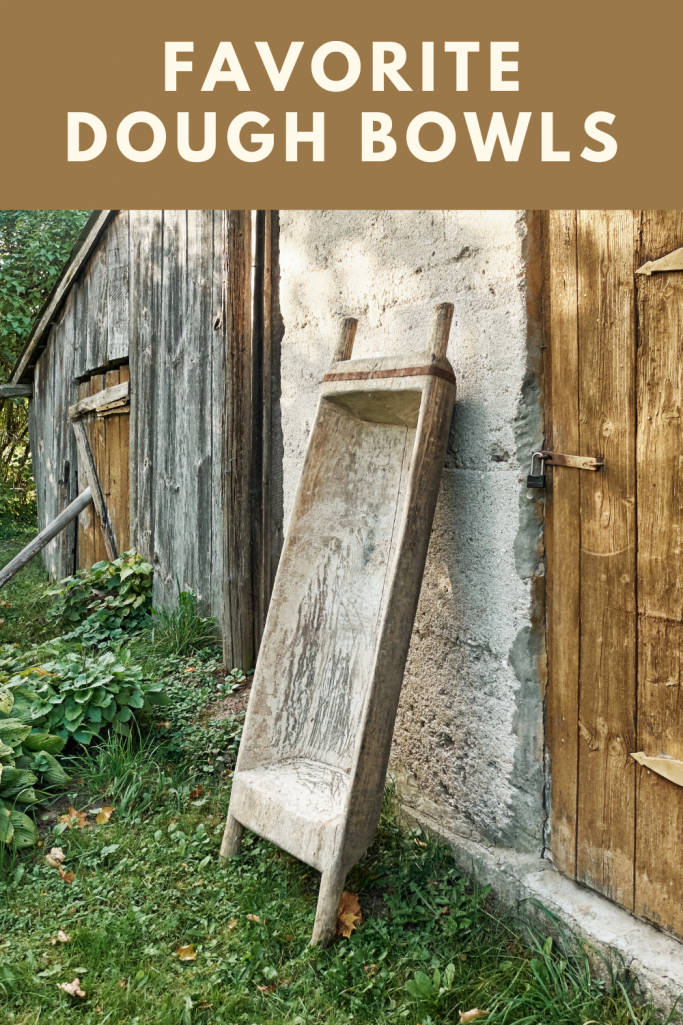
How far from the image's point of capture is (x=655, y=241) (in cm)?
181

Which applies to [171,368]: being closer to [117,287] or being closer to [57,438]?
[117,287]

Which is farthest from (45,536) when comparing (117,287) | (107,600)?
(117,287)

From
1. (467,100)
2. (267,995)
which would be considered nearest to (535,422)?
(467,100)

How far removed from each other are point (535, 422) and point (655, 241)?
0.56 m

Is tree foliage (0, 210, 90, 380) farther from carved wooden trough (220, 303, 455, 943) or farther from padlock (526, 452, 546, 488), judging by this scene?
padlock (526, 452, 546, 488)

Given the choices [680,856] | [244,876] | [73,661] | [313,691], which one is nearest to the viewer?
[680,856]

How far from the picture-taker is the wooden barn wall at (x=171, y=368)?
4.14 m

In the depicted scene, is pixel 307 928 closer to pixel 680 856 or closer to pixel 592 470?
pixel 680 856

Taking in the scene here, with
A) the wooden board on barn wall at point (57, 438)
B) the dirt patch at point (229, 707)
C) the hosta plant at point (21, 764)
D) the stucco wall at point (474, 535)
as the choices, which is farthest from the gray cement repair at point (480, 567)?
the wooden board on barn wall at point (57, 438)

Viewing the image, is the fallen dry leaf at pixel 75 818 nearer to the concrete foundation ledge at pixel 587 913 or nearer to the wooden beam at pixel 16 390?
the concrete foundation ledge at pixel 587 913

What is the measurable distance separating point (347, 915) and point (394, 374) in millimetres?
1636

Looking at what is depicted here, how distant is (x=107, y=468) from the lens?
5.92 m

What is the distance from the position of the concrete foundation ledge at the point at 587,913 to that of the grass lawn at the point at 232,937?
4 centimetres

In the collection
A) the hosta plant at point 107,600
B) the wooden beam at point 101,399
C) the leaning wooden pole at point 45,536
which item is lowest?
the hosta plant at point 107,600
